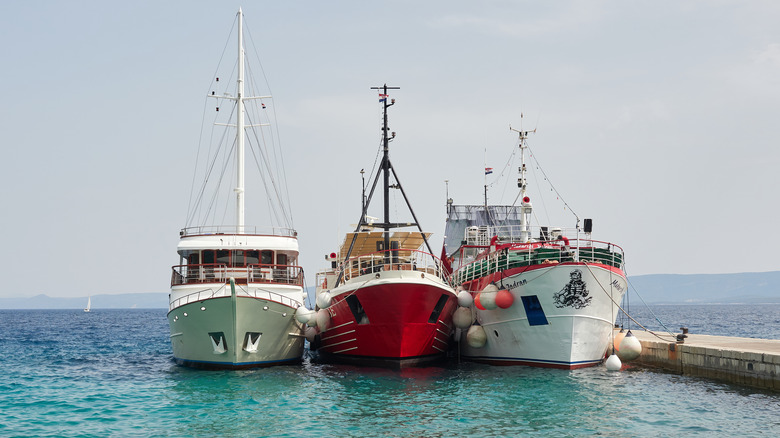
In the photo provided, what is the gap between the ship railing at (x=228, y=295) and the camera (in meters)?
24.0

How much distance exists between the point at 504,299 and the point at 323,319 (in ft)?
22.9


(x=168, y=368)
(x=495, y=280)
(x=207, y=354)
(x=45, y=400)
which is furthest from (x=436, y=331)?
(x=45, y=400)

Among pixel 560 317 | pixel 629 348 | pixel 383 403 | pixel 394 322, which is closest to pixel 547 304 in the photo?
pixel 560 317

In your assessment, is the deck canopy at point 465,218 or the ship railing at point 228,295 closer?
the ship railing at point 228,295

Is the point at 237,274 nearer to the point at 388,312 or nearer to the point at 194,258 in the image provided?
the point at 194,258

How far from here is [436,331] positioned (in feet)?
83.2

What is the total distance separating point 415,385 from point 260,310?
20.3 feet

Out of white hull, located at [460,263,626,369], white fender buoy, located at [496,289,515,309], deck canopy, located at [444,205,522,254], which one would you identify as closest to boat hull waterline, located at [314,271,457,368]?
white fender buoy, located at [496,289,515,309]

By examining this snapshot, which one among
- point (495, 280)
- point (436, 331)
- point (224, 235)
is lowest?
point (436, 331)

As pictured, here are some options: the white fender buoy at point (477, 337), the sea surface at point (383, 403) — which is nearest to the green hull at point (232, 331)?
the sea surface at point (383, 403)

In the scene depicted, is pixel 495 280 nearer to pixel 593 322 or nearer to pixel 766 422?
pixel 593 322

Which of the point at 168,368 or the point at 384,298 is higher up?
the point at 384,298

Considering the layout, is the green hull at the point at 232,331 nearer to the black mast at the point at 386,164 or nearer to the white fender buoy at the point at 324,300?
the white fender buoy at the point at 324,300

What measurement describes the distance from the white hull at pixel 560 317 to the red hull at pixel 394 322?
257 cm
